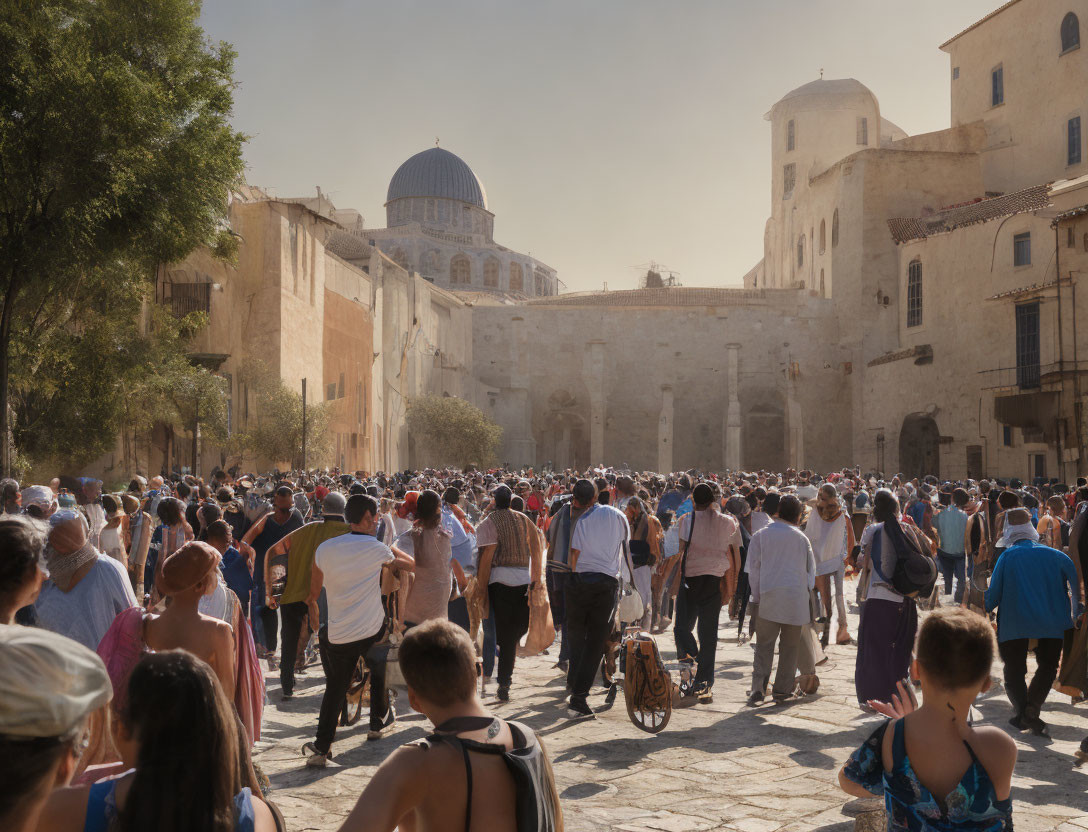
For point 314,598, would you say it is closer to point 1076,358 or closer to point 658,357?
point 1076,358

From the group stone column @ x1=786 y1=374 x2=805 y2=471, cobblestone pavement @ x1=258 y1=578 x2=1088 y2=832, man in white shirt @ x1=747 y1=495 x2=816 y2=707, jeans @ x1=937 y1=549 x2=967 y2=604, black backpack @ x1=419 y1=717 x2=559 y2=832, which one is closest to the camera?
black backpack @ x1=419 y1=717 x2=559 y2=832

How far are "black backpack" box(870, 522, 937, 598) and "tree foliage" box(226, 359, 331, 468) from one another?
21220 mm

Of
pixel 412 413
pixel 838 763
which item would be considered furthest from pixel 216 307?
pixel 838 763

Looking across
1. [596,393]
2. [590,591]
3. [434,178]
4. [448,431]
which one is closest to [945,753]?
[590,591]

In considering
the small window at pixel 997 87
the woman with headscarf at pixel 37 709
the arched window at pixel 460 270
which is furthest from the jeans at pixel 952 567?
the arched window at pixel 460 270

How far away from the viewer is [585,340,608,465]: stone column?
159 feet

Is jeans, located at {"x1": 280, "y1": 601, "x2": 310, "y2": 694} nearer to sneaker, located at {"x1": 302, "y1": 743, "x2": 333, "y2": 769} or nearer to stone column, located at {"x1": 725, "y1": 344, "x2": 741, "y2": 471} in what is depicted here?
sneaker, located at {"x1": 302, "y1": 743, "x2": 333, "y2": 769}

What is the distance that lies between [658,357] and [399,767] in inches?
1894

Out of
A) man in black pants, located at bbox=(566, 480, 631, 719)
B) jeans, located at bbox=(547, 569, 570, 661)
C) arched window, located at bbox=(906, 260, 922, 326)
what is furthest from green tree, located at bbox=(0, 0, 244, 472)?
arched window, located at bbox=(906, 260, 922, 326)

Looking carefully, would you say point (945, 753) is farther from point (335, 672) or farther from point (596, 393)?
point (596, 393)

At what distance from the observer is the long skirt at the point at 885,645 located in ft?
21.4

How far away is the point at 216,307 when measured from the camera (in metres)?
26.9

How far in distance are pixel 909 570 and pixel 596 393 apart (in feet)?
139

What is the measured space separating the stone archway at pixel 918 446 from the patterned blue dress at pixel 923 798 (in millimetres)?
35252
